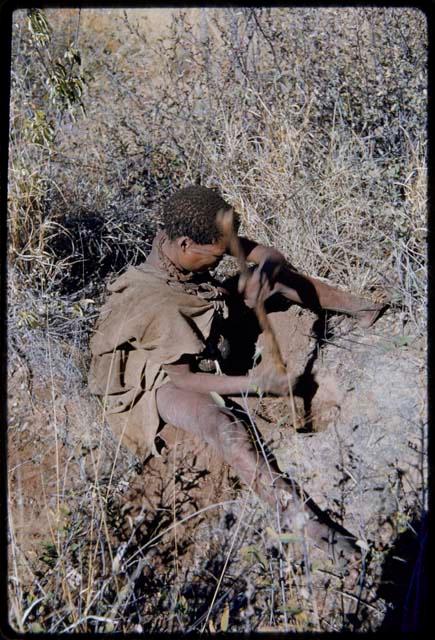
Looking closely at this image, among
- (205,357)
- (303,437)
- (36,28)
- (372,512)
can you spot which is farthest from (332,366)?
(36,28)

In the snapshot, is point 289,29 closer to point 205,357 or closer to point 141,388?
point 205,357

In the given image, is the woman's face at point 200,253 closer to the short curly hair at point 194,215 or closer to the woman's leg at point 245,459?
the short curly hair at point 194,215

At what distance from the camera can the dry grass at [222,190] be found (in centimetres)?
212

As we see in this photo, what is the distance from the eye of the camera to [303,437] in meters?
2.63

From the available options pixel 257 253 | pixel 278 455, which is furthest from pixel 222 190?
pixel 278 455

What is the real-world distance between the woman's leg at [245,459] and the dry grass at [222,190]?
12 cm

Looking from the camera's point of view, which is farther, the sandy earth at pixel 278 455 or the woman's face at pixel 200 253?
the woman's face at pixel 200 253

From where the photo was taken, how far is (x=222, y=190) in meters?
3.68

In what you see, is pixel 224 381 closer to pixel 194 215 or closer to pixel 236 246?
pixel 236 246

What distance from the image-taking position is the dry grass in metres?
2.12

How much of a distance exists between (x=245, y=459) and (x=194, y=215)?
977mm

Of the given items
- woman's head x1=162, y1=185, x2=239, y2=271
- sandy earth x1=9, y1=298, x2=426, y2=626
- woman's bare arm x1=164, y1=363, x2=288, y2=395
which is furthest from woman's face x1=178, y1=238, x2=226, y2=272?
sandy earth x1=9, y1=298, x2=426, y2=626

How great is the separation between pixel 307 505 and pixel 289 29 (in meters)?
3.02

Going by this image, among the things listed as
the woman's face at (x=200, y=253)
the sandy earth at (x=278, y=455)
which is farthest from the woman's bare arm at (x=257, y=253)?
the woman's face at (x=200, y=253)
